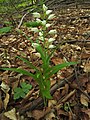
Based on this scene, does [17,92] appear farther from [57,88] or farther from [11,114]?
[57,88]

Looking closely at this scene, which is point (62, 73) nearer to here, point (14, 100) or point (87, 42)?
point (14, 100)

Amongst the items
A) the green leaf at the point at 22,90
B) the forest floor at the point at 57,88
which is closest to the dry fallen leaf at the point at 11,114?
the forest floor at the point at 57,88

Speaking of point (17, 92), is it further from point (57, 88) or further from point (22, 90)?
point (57, 88)

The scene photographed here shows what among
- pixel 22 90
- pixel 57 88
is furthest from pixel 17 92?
pixel 57 88

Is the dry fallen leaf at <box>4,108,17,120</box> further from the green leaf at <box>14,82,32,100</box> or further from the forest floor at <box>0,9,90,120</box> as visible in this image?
the green leaf at <box>14,82,32,100</box>

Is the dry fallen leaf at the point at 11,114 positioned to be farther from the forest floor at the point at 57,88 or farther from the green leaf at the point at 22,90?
the green leaf at the point at 22,90

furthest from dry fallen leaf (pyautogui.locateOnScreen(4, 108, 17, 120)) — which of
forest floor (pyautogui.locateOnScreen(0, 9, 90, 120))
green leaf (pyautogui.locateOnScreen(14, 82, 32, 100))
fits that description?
green leaf (pyautogui.locateOnScreen(14, 82, 32, 100))

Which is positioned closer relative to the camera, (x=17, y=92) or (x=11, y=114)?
(x=11, y=114)

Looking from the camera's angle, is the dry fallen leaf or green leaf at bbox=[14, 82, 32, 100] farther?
green leaf at bbox=[14, 82, 32, 100]

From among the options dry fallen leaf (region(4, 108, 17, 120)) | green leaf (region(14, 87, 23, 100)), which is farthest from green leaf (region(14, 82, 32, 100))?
dry fallen leaf (region(4, 108, 17, 120))

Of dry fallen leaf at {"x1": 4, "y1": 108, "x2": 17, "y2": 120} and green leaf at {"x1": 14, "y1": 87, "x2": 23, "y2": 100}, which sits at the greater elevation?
green leaf at {"x1": 14, "y1": 87, "x2": 23, "y2": 100}

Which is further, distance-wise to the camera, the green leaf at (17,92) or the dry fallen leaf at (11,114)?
the green leaf at (17,92)

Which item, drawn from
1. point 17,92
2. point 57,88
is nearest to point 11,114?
point 17,92
